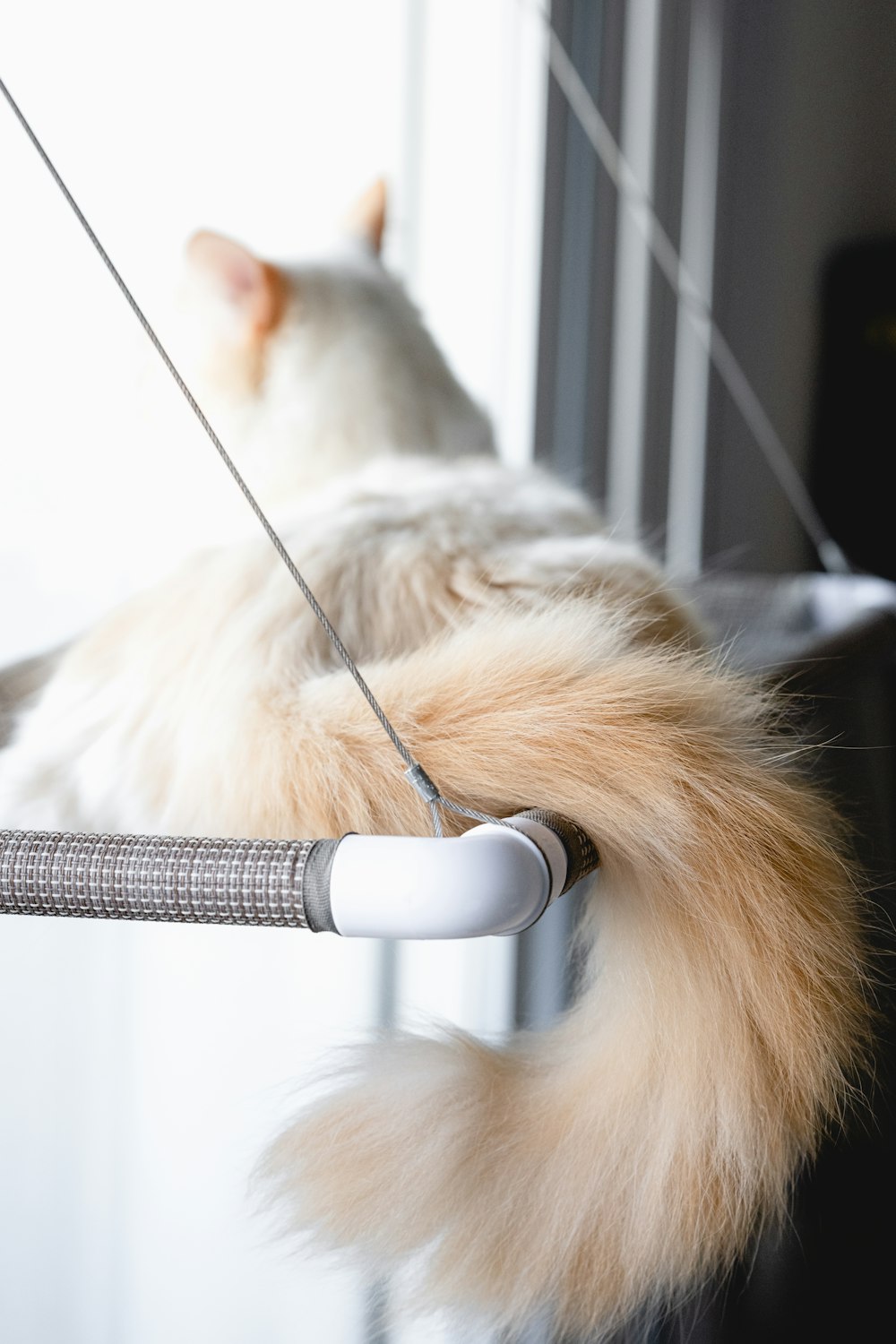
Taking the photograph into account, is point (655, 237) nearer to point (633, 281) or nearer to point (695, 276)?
point (633, 281)

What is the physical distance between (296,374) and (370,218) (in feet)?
0.89

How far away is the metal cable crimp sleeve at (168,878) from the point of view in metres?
0.37

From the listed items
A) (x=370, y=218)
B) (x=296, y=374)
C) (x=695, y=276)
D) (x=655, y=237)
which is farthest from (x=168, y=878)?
(x=695, y=276)

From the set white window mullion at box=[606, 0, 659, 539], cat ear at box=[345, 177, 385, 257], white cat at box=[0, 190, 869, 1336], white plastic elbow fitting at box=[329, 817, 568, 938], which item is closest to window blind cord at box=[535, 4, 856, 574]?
white window mullion at box=[606, 0, 659, 539]

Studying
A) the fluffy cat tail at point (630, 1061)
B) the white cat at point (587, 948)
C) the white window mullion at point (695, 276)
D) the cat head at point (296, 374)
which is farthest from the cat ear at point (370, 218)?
the white window mullion at point (695, 276)

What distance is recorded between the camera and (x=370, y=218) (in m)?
1.16

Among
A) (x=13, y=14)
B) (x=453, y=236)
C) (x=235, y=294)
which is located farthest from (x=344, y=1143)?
(x=453, y=236)

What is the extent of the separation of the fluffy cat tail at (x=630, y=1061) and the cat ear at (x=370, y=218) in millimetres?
810

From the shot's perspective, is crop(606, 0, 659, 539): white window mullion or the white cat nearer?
the white cat

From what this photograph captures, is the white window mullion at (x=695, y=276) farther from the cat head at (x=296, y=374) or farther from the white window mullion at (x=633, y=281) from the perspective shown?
the cat head at (x=296, y=374)

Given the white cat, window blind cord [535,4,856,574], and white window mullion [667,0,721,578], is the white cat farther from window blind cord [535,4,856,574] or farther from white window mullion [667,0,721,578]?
white window mullion [667,0,721,578]

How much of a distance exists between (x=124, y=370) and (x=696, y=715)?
0.90 meters

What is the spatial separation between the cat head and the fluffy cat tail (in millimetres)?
560

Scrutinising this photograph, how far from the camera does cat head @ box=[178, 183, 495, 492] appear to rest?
3.10ft
